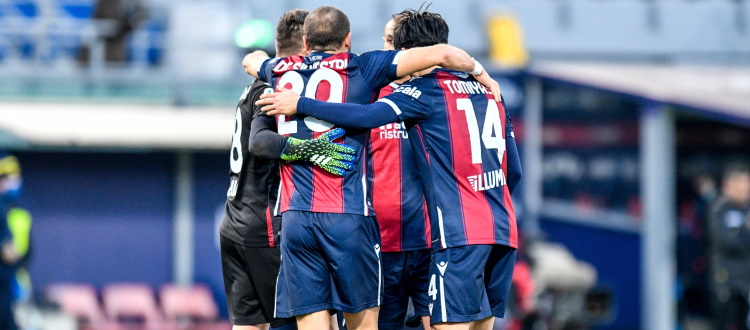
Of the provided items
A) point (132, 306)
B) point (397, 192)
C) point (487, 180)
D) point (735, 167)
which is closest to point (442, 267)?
point (487, 180)

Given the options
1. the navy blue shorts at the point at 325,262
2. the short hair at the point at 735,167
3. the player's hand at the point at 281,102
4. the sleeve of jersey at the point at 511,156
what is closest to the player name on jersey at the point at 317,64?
the player's hand at the point at 281,102

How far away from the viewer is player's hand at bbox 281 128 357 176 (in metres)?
5.16

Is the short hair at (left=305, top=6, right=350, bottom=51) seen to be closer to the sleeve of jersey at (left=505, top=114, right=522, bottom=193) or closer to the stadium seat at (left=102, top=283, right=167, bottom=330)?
the sleeve of jersey at (left=505, top=114, right=522, bottom=193)

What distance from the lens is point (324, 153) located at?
516cm

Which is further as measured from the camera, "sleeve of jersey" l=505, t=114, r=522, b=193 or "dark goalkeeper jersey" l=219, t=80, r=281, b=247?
"dark goalkeeper jersey" l=219, t=80, r=281, b=247

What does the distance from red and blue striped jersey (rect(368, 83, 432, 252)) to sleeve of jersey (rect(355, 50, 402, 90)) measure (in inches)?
14.7

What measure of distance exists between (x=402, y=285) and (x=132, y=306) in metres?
7.17

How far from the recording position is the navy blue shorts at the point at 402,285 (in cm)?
572

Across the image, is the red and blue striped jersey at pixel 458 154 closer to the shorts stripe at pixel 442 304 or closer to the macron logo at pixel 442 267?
the macron logo at pixel 442 267

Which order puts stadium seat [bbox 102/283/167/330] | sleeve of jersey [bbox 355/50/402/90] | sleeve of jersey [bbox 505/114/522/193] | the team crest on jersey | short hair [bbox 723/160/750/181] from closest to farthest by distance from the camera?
1. sleeve of jersey [bbox 355/50/402/90]
2. sleeve of jersey [bbox 505/114/522/193]
3. the team crest on jersey
4. stadium seat [bbox 102/283/167/330]
5. short hair [bbox 723/160/750/181]

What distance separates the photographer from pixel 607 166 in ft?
44.9

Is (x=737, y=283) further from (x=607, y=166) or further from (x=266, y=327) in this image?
(x=266, y=327)

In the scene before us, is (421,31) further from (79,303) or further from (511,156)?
(79,303)

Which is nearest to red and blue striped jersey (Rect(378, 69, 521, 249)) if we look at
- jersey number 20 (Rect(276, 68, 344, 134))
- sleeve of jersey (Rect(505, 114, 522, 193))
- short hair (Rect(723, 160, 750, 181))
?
sleeve of jersey (Rect(505, 114, 522, 193))
